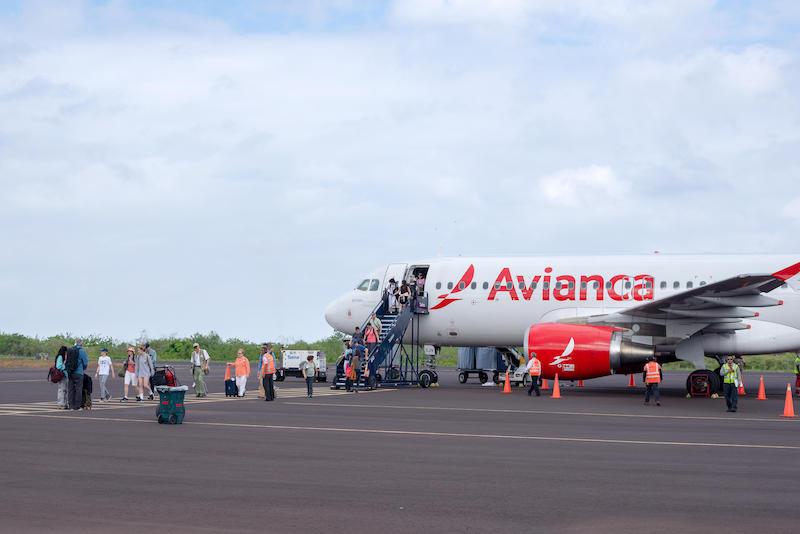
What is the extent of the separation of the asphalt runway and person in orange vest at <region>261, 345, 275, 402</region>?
3.29 meters

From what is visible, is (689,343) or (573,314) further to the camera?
(573,314)

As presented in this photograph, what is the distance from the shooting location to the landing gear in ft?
101

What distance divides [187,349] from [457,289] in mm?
42781

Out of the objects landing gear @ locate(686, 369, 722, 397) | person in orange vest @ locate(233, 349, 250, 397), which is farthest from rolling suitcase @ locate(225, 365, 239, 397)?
landing gear @ locate(686, 369, 722, 397)

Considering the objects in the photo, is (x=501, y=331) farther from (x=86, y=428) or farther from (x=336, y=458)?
(x=336, y=458)

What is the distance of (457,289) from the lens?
35.8 metres

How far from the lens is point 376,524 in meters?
9.81

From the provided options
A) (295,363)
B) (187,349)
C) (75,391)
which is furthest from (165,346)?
(75,391)

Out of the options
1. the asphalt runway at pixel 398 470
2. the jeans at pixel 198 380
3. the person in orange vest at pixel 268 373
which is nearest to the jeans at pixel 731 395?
the asphalt runway at pixel 398 470

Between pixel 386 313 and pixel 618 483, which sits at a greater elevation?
pixel 386 313

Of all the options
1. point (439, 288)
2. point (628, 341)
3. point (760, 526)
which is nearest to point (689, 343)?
point (628, 341)

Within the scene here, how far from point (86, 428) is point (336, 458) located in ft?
22.8

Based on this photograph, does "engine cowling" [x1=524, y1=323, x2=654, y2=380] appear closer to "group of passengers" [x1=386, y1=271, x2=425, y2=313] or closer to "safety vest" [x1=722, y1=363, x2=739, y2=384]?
"safety vest" [x1=722, y1=363, x2=739, y2=384]

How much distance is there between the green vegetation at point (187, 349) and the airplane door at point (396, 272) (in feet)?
99.8
